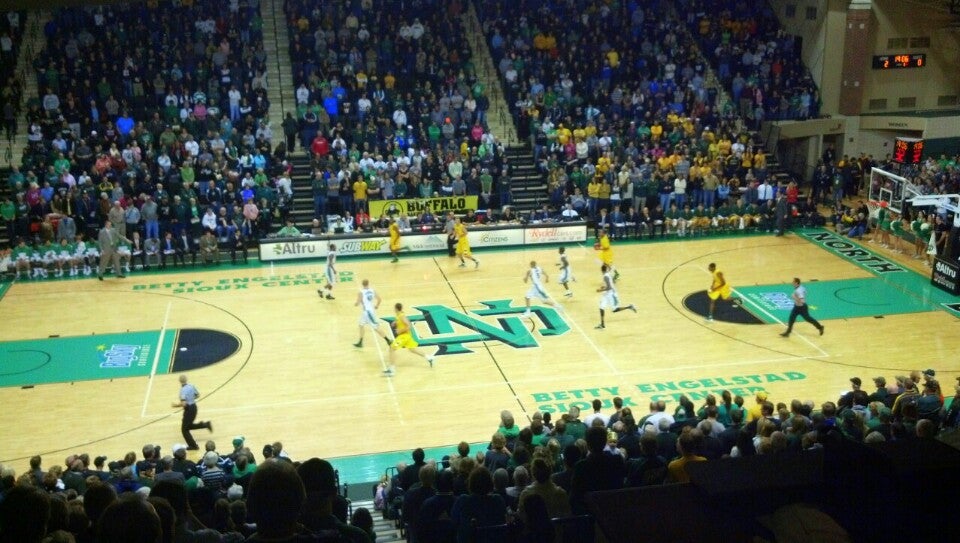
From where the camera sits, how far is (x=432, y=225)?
31.2 m

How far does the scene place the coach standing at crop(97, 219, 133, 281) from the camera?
2767 centimetres

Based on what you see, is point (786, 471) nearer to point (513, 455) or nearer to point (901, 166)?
point (513, 455)

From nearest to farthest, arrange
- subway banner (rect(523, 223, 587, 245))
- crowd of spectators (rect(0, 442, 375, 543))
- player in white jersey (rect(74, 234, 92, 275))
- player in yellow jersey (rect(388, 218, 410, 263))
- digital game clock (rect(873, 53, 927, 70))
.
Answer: crowd of spectators (rect(0, 442, 375, 543))
player in white jersey (rect(74, 234, 92, 275))
player in yellow jersey (rect(388, 218, 410, 263))
subway banner (rect(523, 223, 587, 245))
digital game clock (rect(873, 53, 927, 70))

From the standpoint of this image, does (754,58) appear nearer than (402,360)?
No

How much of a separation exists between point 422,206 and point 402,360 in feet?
38.6

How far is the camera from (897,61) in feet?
130

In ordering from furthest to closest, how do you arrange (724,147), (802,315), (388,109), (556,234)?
(388,109), (724,147), (556,234), (802,315)

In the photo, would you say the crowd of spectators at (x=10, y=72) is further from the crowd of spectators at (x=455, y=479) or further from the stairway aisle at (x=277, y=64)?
the crowd of spectators at (x=455, y=479)

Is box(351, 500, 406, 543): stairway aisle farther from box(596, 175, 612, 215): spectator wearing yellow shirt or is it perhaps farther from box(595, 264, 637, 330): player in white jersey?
box(596, 175, 612, 215): spectator wearing yellow shirt

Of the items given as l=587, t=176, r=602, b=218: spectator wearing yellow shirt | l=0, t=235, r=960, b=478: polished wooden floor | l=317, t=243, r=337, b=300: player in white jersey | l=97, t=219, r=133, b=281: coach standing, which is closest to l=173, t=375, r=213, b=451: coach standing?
l=0, t=235, r=960, b=478: polished wooden floor

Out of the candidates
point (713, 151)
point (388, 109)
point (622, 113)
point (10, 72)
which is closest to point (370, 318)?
point (388, 109)

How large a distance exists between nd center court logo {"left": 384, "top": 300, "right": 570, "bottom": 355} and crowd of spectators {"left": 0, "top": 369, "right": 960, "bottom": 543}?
14.3 ft

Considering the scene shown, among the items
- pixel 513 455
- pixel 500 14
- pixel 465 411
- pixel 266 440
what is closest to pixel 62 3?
pixel 513 455

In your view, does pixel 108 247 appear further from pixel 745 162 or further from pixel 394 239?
pixel 745 162
